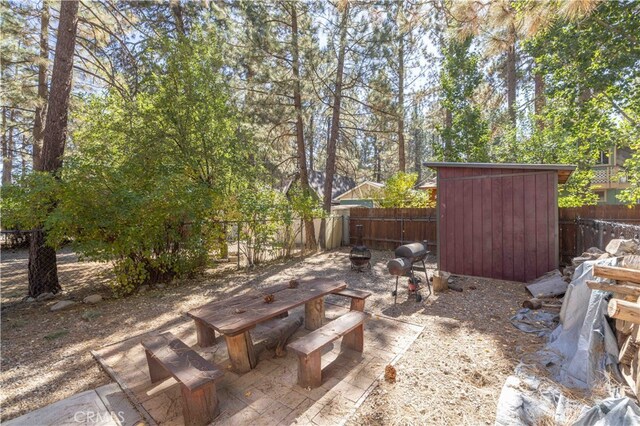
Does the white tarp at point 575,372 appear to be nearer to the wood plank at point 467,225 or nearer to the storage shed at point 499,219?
the storage shed at point 499,219

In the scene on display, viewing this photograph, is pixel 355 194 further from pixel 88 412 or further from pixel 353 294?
pixel 88 412

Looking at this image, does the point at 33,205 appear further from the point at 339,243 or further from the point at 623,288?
the point at 339,243

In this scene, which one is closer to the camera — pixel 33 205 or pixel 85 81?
pixel 33 205

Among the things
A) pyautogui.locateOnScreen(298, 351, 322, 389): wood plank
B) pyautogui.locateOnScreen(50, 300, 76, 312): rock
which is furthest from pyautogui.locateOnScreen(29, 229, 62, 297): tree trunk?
pyautogui.locateOnScreen(298, 351, 322, 389): wood plank

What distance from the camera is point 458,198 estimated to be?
632 cm

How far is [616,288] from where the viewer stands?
268 centimetres

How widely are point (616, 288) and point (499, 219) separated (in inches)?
135

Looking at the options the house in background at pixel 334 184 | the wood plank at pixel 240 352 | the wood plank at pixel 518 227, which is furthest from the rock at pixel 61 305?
the house in background at pixel 334 184

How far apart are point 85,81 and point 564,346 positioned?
1556cm

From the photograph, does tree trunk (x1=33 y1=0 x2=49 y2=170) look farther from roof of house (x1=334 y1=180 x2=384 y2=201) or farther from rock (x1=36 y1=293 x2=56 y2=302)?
roof of house (x1=334 y1=180 x2=384 y2=201)

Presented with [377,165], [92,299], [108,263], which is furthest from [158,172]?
[377,165]

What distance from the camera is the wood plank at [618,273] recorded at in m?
2.61

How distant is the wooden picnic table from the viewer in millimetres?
2660

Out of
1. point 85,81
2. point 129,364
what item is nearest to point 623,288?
point 129,364
